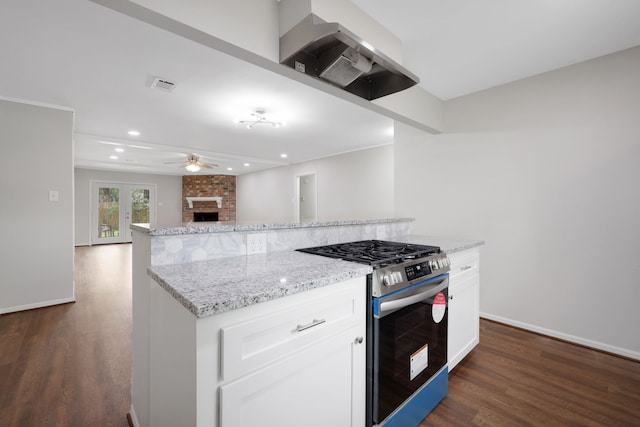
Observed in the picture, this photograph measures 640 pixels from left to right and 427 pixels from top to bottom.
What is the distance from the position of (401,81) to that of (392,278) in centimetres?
127

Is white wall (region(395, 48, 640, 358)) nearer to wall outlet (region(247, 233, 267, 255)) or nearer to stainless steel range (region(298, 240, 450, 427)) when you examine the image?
stainless steel range (region(298, 240, 450, 427))

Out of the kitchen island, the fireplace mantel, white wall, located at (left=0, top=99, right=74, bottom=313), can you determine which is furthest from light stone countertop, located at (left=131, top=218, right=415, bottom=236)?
the fireplace mantel

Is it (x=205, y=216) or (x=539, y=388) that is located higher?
(x=205, y=216)

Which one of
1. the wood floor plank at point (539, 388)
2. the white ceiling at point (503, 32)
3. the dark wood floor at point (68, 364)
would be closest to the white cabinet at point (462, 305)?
the wood floor plank at point (539, 388)

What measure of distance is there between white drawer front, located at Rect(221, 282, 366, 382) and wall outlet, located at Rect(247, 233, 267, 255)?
0.61 meters

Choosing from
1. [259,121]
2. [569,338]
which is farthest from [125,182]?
[569,338]

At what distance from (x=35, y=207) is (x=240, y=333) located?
3.92m

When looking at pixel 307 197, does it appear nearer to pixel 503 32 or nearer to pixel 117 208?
pixel 503 32

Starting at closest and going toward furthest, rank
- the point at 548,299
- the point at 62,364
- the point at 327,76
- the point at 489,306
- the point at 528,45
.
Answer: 1. the point at 327,76
2. the point at 62,364
3. the point at 528,45
4. the point at 548,299
5. the point at 489,306

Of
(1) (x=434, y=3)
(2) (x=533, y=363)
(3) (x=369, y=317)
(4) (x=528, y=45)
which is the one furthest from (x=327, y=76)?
(2) (x=533, y=363)

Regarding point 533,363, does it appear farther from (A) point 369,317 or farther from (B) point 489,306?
(A) point 369,317

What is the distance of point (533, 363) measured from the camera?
2.11 meters

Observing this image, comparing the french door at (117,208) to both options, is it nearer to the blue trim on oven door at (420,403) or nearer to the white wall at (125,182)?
the white wall at (125,182)

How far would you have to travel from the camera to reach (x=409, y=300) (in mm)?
1378
